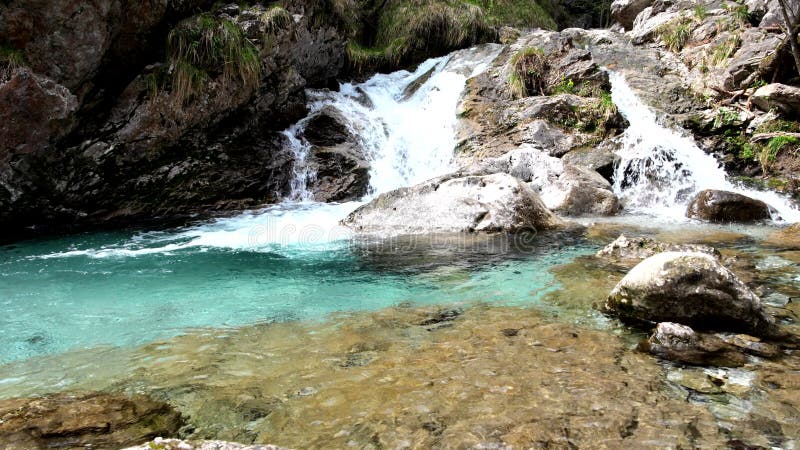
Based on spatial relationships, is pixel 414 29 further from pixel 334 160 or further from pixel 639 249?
pixel 639 249

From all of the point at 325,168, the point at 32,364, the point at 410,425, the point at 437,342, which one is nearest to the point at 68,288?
the point at 32,364

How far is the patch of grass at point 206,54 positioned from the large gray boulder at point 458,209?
4555mm

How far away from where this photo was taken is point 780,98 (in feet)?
→ 32.8

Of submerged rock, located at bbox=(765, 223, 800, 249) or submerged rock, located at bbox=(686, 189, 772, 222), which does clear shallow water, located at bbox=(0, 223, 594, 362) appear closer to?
submerged rock, located at bbox=(765, 223, 800, 249)

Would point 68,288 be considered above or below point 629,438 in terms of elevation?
above

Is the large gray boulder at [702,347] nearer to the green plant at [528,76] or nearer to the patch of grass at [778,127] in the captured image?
the patch of grass at [778,127]

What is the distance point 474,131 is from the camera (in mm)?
12117

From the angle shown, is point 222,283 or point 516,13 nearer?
point 222,283

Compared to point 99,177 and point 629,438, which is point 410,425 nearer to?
point 629,438

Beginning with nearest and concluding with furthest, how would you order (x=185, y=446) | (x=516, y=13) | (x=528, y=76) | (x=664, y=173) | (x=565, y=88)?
1. (x=185, y=446)
2. (x=664, y=173)
3. (x=565, y=88)
4. (x=528, y=76)
5. (x=516, y=13)

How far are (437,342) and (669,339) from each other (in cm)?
161

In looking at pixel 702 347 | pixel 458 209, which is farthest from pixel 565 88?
pixel 702 347

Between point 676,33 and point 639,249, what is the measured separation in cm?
1162

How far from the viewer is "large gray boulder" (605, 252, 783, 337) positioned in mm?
3488
